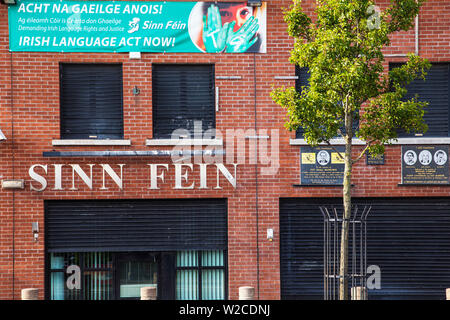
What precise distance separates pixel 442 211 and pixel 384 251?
180 centimetres

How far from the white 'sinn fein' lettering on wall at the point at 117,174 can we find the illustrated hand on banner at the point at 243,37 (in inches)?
117

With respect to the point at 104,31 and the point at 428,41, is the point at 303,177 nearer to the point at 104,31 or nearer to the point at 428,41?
the point at 428,41

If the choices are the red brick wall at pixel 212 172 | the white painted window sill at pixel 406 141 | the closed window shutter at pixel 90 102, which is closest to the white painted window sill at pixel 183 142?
the red brick wall at pixel 212 172

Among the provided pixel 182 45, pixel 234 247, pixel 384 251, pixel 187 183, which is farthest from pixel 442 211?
pixel 182 45

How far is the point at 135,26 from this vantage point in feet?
48.3

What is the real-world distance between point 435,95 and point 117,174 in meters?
8.34

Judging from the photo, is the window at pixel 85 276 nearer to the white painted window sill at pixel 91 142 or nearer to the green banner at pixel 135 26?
the white painted window sill at pixel 91 142

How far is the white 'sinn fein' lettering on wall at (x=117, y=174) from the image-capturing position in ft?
47.2

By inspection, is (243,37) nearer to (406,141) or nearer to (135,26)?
(135,26)

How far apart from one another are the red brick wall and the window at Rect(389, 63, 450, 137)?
43 centimetres

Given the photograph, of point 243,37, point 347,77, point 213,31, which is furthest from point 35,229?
point 347,77

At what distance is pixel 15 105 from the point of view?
1442cm

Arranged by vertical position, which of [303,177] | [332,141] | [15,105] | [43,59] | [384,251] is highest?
[43,59]

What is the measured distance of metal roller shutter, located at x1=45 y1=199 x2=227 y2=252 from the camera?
14547 millimetres
